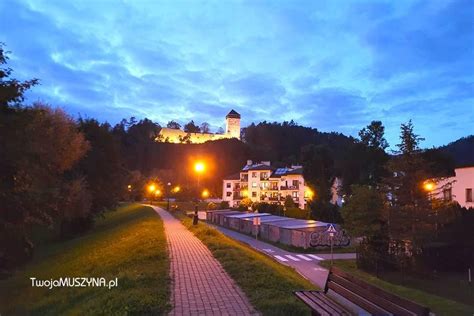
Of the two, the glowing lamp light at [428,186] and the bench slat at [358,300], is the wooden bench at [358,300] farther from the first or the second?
the glowing lamp light at [428,186]

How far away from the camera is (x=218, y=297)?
9938 millimetres

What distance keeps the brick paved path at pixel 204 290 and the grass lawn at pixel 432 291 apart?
34.5 feet

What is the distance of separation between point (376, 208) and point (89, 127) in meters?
32.7

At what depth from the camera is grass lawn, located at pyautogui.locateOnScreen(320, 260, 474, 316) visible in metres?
19.5

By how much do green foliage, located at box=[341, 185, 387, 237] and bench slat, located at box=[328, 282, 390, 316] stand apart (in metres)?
28.4

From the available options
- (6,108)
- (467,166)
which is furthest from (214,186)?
(6,108)

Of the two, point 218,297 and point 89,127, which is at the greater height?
point 89,127

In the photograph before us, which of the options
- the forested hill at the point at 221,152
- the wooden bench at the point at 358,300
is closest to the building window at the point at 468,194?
the wooden bench at the point at 358,300

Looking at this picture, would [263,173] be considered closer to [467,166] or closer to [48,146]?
[467,166]

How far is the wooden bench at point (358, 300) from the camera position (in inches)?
230

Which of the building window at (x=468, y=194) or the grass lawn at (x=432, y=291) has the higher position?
the building window at (x=468, y=194)

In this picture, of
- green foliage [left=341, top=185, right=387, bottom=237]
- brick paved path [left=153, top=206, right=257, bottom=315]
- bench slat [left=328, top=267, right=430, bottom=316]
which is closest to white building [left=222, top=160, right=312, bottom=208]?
green foliage [left=341, top=185, right=387, bottom=237]

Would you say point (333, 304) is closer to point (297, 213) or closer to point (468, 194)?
point (468, 194)

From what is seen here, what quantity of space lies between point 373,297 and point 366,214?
3125 cm
